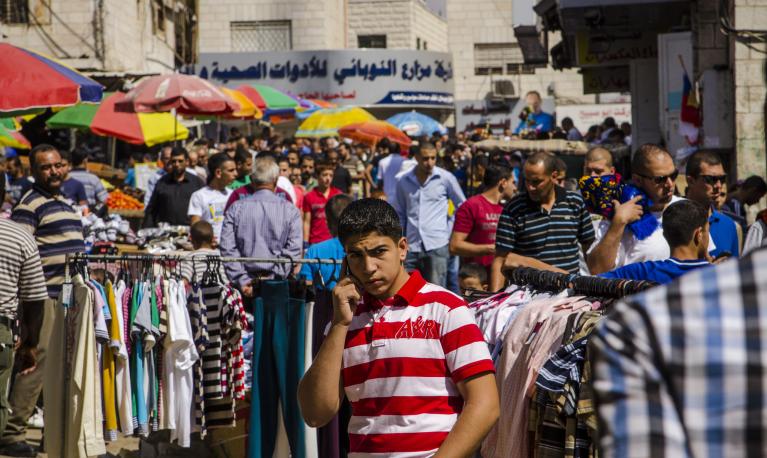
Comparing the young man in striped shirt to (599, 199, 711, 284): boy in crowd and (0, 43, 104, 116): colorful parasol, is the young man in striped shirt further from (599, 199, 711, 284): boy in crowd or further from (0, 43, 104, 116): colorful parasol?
(0, 43, 104, 116): colorful parasol

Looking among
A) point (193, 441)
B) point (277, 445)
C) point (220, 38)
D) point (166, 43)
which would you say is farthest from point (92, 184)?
point (220, 38)

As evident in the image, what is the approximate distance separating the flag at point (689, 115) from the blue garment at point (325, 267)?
631 centimetres

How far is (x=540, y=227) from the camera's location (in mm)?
6875

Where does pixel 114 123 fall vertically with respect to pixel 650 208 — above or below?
above

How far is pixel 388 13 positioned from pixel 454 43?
10.5 ft

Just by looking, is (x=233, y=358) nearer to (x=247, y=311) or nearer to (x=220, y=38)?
(x=247, y=311)

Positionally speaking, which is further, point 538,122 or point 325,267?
point 538,122

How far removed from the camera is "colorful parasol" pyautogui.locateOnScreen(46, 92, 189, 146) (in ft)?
55.4

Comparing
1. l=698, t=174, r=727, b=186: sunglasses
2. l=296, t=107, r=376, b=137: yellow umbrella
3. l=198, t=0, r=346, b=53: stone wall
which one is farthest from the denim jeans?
l=198, t=0, r=346, b=53: stone wall

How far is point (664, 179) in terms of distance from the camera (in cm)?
568

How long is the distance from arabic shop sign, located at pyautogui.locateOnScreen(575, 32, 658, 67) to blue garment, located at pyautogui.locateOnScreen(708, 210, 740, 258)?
11.1 metres

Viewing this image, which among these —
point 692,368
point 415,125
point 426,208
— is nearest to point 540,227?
point 426,208

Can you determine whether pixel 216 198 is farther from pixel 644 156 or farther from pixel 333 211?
pixel 644 156

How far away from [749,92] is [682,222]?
297 inches
